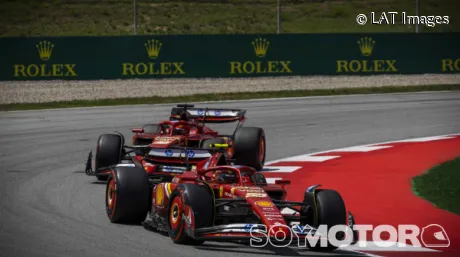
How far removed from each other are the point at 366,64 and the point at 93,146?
1982 cm

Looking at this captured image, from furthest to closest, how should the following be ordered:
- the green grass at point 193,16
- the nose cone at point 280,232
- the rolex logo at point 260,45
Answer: the green grass at point 193,16
the rolex logo at point 260,45
the nose cone at point 280,232

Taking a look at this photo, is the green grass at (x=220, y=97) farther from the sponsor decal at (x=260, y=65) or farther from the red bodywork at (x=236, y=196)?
the red bodywork at (x=236, y=196)

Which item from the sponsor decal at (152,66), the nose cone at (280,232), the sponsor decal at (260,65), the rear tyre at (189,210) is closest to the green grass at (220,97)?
the sponsor decal at (260,65)

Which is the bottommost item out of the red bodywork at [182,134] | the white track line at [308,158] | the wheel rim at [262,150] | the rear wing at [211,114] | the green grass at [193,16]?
the white track line at [308,158]

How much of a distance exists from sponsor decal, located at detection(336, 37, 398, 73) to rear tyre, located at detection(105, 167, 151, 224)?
27521 mm

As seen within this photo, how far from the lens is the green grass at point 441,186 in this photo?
48.6ft

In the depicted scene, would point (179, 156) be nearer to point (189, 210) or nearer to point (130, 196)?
point (130, 196)

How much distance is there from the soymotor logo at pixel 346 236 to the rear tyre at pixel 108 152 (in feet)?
18.2

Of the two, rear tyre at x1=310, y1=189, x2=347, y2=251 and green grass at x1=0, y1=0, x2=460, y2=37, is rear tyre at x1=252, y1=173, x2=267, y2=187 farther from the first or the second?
green grass at x1=0, y1=0, x2=460, y2=37

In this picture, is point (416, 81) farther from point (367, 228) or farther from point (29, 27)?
point (29, 27)

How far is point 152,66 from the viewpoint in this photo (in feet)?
126

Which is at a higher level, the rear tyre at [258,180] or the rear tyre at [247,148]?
the rear tyre at [247,148]

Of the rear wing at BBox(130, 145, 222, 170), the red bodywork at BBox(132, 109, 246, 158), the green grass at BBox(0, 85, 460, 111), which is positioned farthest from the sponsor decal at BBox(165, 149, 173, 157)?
the green grass at BBox(0, 85, 460, 111)

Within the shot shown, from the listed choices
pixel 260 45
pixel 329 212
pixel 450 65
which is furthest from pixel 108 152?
pixel 450 65
